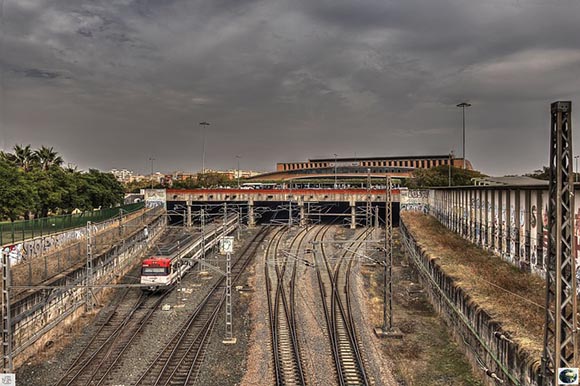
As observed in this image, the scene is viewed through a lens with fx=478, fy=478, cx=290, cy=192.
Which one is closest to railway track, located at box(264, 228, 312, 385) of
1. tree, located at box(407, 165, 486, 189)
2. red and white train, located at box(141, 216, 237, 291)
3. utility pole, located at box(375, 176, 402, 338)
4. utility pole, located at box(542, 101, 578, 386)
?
utility pole, located at box(375, 176, 402, 338)

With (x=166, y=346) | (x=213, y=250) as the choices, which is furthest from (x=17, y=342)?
(x=213, y=250)

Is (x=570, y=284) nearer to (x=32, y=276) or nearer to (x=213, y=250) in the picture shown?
(x=32, y=276)

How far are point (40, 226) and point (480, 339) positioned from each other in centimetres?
3206

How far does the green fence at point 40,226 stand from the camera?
3186cm

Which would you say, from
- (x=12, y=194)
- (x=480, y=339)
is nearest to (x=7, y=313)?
(x=480, y=339)

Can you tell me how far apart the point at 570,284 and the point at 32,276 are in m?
28.8

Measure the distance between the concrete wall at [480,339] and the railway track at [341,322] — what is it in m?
4.69

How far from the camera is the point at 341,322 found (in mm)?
27031

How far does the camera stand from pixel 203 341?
24.3 meters

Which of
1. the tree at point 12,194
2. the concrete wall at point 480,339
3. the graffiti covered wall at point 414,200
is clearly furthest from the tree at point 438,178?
the tree at point 12,194

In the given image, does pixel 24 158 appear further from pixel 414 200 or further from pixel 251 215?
pixel 414 200

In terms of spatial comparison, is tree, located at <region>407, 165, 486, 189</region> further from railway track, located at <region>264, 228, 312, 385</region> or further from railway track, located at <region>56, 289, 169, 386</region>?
railway track, located at <region>56, 289, 169, 386</region>

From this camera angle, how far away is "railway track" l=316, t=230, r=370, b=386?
19969mm

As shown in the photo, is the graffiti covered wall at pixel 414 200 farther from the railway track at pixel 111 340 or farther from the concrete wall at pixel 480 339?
the railway track at pixel 111 340
